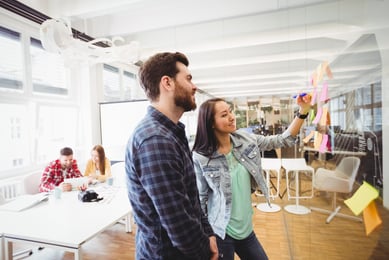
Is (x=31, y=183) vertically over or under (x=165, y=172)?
under

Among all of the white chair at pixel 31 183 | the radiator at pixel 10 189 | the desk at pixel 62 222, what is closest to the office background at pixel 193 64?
the radiator at pixel 10 189

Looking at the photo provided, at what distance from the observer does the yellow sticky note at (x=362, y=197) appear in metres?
0.62

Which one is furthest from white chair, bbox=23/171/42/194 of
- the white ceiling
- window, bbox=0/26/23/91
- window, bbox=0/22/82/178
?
the white ceiling

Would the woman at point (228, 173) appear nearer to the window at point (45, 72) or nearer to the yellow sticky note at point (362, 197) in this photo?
the yellow sticky note at point (362, 197)

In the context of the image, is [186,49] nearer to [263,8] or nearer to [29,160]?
[263,8]

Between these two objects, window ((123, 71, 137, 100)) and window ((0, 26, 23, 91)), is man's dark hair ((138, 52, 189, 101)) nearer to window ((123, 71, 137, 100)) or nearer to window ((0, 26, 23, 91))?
window ((0, 26, 23, 91))

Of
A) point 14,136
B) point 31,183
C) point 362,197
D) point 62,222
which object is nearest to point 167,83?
point 362,197

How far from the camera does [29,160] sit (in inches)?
122

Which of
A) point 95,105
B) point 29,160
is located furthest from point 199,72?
point 29,160

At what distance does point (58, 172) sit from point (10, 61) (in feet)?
5.34

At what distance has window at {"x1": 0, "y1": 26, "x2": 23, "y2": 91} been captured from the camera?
2.73 m

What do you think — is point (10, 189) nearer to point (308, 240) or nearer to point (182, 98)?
point (182, 98)

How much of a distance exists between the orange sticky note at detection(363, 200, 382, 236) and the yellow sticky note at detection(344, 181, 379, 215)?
0.01 m

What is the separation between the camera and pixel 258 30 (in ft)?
11.2
